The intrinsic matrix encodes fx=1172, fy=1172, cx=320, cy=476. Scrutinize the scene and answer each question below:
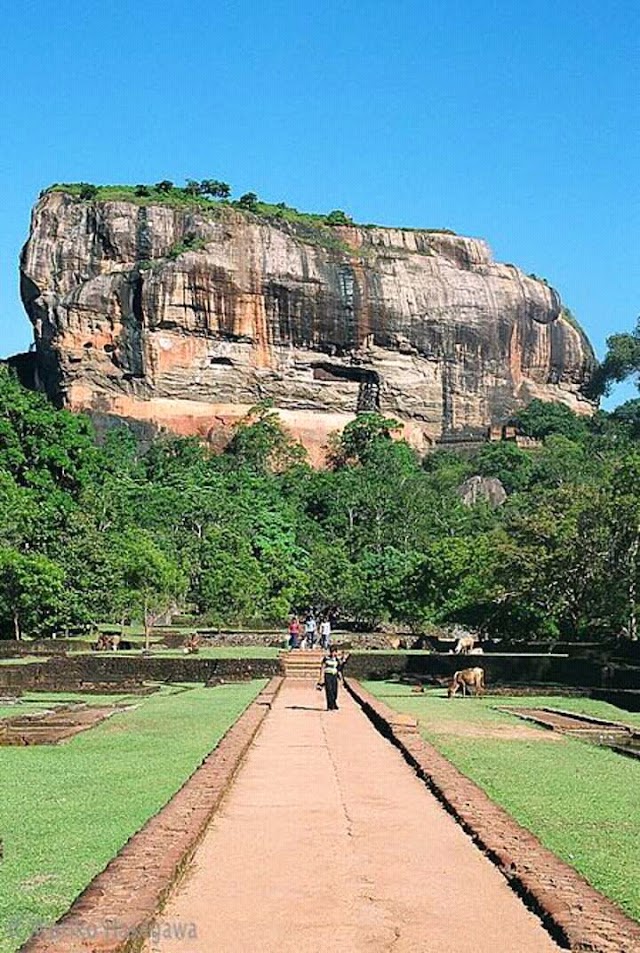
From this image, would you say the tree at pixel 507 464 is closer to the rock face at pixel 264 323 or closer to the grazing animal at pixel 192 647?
the rock face at pixel 264 323

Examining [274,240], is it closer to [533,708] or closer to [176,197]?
[176,197]

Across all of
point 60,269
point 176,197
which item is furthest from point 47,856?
point 176,197

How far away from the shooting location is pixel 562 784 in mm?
11922

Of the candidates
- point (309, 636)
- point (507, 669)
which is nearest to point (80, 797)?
point (507, 669)

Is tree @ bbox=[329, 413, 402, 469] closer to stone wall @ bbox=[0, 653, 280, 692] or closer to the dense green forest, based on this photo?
the dense green forest

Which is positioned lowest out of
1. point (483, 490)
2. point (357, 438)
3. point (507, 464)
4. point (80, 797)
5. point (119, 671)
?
point (80, 797)

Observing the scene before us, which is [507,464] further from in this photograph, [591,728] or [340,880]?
[340,880]

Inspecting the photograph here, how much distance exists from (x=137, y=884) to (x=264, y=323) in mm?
91640

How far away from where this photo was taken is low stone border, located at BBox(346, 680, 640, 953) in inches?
242

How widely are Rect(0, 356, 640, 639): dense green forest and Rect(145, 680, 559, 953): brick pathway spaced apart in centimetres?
2280

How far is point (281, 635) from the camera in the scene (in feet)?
149

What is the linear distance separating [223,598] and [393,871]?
4401 cm

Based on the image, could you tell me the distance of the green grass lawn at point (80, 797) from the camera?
7105mm

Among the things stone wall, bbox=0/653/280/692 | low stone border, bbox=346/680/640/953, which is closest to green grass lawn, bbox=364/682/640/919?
low stone border, bbox=346/680/640/953
